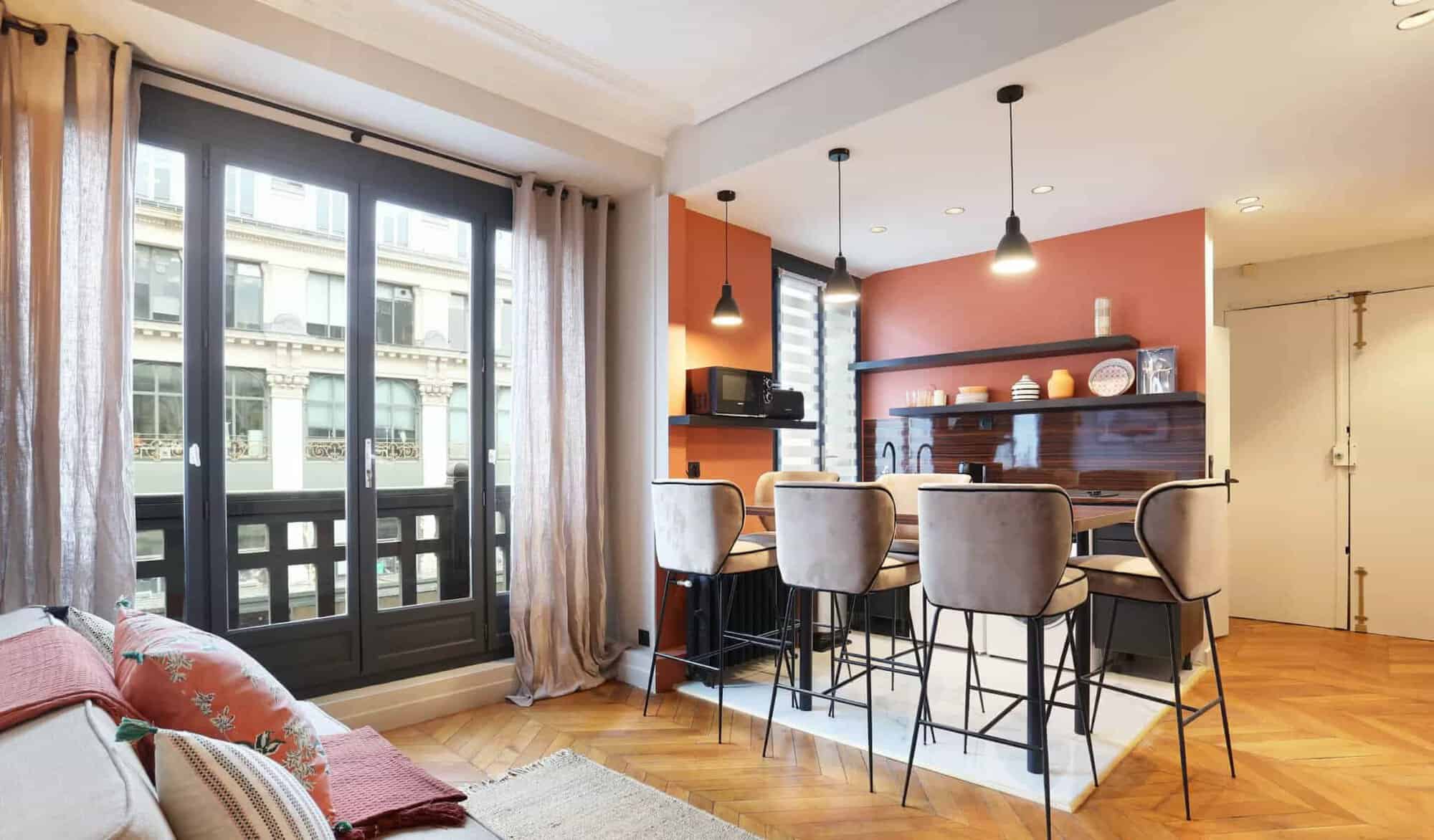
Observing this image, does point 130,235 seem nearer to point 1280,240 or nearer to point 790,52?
point 790,52

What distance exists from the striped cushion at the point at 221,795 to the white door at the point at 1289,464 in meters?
6.17

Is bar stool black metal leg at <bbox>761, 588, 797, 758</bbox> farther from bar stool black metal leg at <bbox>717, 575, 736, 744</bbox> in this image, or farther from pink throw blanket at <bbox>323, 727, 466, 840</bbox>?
pink throw blanket at <bbox>323, 727, 466, 840</bbox>

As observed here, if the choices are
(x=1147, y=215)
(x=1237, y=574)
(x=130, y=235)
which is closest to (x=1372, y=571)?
(x=1237, y=574)

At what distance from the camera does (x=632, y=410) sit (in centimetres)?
406

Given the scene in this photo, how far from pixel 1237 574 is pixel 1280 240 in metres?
2.36

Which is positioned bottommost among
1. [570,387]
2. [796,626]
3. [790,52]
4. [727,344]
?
[796,626]

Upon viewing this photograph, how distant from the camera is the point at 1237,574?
5.41 m

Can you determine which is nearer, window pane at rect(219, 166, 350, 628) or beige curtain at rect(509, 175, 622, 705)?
window pane at rect(219, 166, 350, 628)

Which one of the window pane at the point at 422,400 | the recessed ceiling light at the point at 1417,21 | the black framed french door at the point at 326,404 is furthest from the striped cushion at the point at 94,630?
the recessed ceiling light at the point at 1417,21

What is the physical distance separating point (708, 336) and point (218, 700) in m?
3.31

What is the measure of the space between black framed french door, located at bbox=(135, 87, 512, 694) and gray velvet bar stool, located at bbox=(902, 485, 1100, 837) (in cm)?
225

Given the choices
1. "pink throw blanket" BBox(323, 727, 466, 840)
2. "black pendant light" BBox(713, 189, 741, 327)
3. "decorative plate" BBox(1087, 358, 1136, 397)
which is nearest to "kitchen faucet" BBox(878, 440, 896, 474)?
"decorative plate" BBox(1087, 358, 1136, 397)

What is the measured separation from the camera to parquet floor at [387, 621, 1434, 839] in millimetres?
2348

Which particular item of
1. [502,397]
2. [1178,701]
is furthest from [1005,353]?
[502,397]
